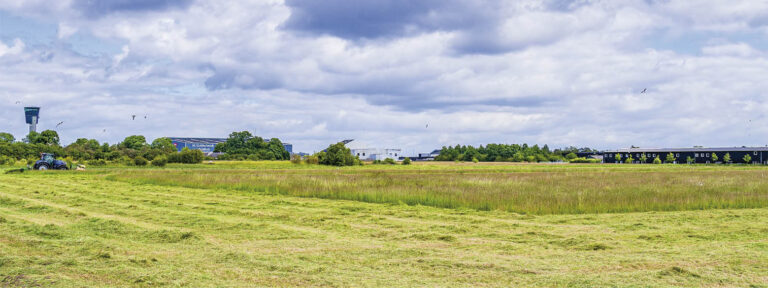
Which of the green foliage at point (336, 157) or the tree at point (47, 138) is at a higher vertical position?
the tree at point (47, 138)

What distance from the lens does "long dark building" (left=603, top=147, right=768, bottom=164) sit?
355 ft

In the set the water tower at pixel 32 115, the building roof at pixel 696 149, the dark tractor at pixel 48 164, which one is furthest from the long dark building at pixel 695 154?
the water tower at pixel 32 115

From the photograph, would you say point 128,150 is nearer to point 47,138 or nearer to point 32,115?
point 47,138

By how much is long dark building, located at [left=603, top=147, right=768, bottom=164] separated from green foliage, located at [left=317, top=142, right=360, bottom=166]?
76.6m

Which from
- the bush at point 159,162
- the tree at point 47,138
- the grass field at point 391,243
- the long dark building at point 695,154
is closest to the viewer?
the grass field at point 391,243

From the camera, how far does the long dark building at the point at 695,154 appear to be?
355 feet

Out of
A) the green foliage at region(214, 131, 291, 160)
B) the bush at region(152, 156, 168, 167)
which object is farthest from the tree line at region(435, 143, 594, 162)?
the bush at region(152, 156, 168, 167)

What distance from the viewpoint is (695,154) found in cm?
11631

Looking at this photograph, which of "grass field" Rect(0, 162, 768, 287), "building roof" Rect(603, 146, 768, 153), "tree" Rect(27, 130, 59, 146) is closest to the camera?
"grass field" Rect(0, 162, 768, 287)

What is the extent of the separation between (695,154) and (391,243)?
124m

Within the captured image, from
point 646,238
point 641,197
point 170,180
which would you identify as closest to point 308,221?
point 646,238

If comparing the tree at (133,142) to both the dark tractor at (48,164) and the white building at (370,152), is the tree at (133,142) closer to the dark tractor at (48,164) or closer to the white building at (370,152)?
the white building at (370,152)

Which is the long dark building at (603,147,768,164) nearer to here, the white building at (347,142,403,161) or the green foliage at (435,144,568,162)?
the green foliage at (435,144,568,162)

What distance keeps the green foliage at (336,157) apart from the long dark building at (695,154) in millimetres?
76564
